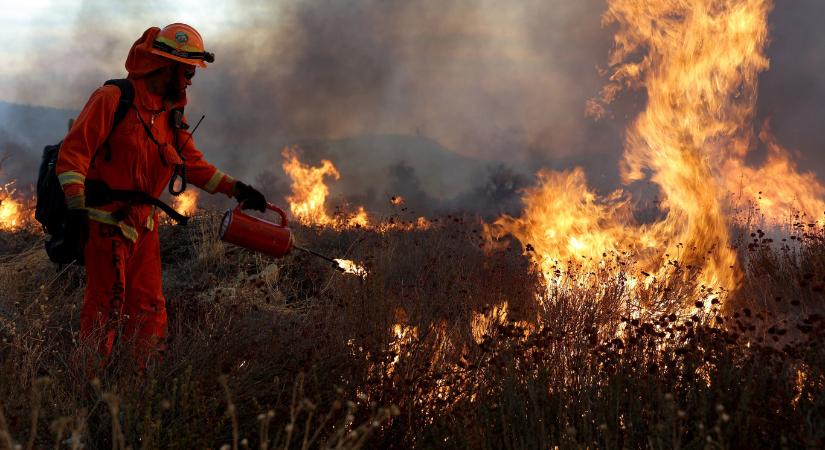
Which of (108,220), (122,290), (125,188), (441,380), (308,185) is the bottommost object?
(122,290)

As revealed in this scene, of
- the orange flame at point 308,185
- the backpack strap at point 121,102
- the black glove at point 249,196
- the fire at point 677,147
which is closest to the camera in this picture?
the backpack strap at point 121,102

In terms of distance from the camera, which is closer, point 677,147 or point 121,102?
point 121,102

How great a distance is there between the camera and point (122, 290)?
337cm

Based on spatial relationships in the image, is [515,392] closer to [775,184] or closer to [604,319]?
[604,319]

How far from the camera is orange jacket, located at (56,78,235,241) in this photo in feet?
10.5

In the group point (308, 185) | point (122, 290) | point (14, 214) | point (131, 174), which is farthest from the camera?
point (308, 185)

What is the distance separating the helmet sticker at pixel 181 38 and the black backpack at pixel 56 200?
1.10 ft

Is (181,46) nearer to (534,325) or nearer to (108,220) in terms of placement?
(108,220)

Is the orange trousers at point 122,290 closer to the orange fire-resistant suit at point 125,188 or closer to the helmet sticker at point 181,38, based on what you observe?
the orange fire-resistant suit at point 125,188

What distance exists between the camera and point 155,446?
237 centimetres

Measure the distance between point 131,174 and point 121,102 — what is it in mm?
366

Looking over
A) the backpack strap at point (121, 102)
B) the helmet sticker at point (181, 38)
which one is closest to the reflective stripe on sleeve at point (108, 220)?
the backpack strap at point (121, 102)

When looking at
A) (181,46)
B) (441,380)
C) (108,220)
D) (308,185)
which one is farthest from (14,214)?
(441,380)

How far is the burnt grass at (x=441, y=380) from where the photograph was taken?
7.34 feet
